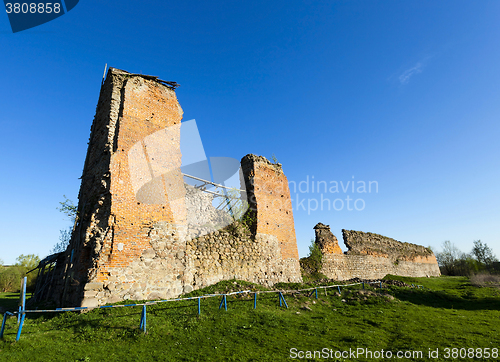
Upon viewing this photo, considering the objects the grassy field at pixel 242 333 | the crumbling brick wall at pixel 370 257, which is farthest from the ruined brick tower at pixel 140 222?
the crumbling brick wall at pixel 370 257

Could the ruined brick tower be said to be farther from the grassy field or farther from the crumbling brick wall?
the crumbling brick wall

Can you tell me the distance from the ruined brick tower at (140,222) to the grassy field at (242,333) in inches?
33.5

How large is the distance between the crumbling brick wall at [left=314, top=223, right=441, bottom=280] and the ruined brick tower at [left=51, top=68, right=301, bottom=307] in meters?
7.53

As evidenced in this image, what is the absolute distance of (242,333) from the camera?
6570 mm

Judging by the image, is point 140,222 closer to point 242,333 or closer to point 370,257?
point 242,333

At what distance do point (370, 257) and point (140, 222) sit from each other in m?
20.2

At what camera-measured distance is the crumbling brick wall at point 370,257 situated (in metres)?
18.9

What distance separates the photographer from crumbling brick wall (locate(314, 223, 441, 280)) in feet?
62.1

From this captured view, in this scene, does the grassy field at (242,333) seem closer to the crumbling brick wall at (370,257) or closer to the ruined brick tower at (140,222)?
the ruined brick tower at (140,222)

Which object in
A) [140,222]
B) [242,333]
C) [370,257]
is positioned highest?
[140,222]

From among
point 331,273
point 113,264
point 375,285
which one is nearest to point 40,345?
point 113,264

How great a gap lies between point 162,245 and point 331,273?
13209 mm

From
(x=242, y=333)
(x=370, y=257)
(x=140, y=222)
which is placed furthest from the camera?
(x=370, y=257)

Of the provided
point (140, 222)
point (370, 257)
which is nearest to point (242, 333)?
point (140, 222)
